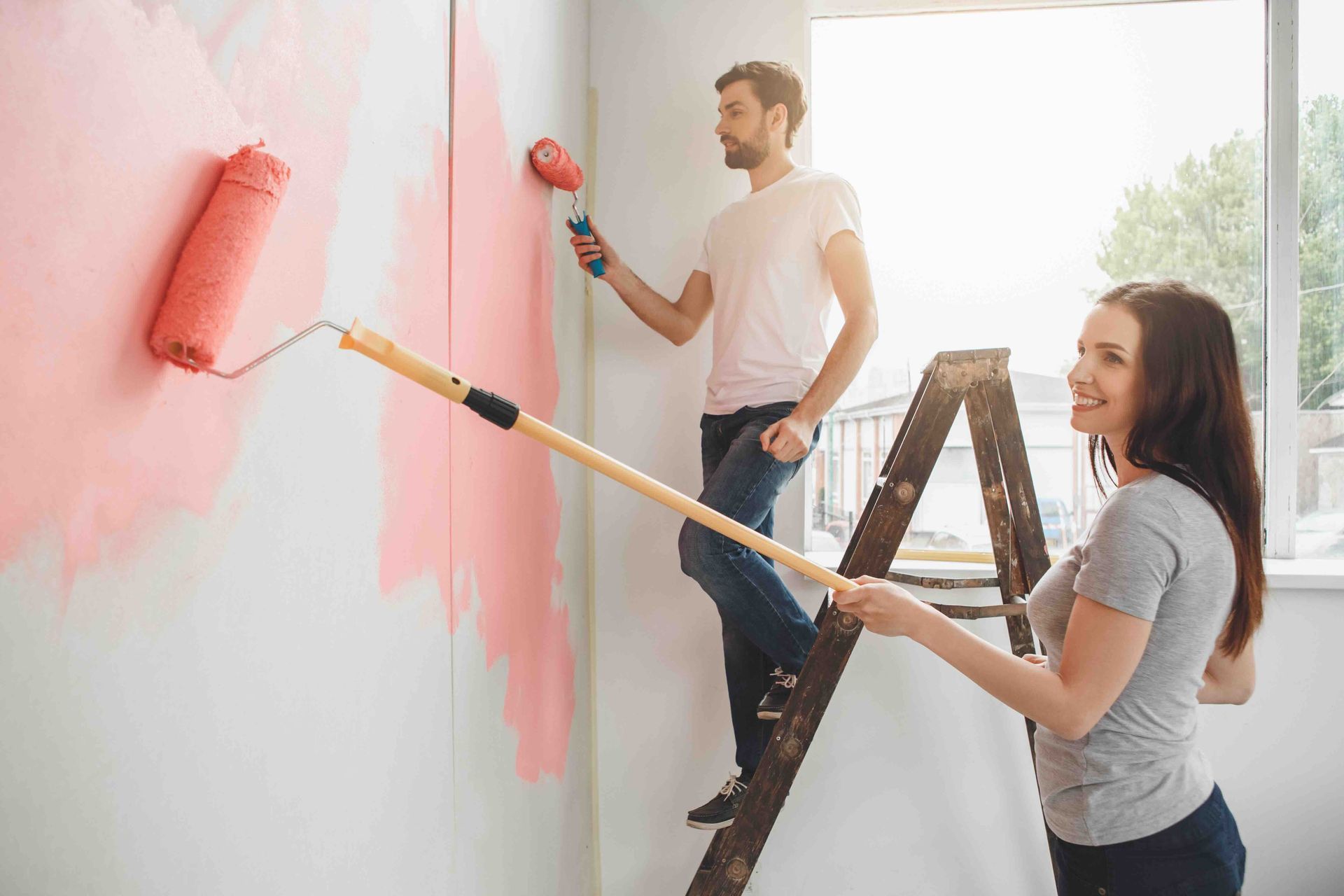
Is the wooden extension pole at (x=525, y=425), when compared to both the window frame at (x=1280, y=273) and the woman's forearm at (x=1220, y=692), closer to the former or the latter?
the woman's forearm at (x=1220, y=692)

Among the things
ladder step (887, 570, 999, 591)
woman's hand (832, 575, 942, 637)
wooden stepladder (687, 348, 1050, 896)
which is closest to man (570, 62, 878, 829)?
wooden stepladder (687, 348, 1050, 896)

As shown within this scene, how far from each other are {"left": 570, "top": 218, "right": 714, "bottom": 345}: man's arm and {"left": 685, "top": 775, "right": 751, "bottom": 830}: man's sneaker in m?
0.94

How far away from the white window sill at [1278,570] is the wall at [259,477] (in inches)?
38.3

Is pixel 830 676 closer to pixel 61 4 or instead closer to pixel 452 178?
pixel 452 178

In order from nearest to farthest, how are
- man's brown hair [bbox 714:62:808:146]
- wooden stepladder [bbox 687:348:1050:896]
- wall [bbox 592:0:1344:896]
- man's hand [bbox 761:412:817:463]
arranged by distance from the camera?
wooden stepladder [bbox 687:348:1050:896], man's hand [bbox 761:412:817:463], man's brown hair [bbox 714:62:808:146], wall [bbox 592:0:1344:896]

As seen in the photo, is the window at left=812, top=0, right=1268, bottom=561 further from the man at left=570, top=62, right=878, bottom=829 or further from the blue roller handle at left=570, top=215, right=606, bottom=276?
the blue roller handle at left=570, top=215, right=606, bottom=276

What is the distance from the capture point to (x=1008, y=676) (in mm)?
941

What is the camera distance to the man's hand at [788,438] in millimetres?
1502

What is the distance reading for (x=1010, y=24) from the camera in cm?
203

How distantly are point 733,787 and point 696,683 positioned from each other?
14.2 inches

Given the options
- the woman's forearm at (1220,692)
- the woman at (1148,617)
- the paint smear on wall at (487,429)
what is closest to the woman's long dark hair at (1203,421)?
the woman at (1148,617)

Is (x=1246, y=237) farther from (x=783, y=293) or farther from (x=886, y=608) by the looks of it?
(x=886, y=608)

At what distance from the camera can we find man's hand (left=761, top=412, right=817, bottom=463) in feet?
4.93

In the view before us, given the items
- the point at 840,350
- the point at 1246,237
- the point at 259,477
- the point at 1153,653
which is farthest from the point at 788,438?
the point at 1246,237
